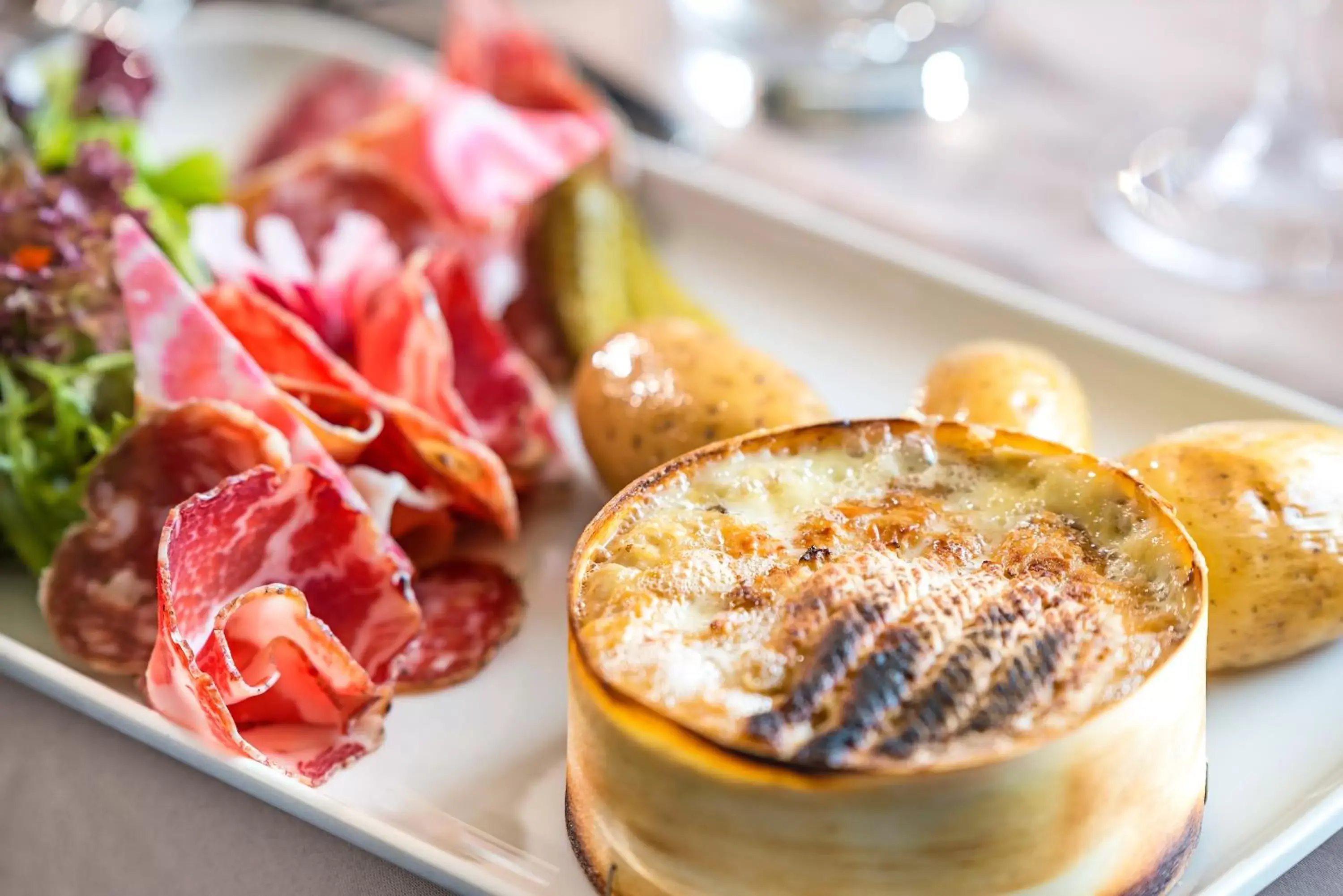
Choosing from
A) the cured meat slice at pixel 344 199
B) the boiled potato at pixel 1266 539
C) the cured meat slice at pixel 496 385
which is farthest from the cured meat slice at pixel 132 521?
the boiled potato at pixel 1266 539

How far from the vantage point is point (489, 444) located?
1.44m

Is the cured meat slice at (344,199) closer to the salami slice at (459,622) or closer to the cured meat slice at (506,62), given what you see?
the cured meat slice at (506,62)

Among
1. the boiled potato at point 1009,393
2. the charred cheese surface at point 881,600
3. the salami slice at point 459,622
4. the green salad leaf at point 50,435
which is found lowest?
the salami slice at point 459,622

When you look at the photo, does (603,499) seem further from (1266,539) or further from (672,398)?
(1266,539)

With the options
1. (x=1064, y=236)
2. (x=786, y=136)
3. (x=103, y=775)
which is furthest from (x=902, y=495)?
(x=786, y=136)

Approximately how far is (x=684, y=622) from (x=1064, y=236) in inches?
49.3

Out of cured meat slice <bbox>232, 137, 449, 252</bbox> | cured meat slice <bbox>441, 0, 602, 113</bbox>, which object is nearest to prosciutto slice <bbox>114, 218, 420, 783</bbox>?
cured meat slice <bbox>232, 137, 449, 252</bbox>

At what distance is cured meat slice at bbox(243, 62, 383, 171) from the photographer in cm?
199

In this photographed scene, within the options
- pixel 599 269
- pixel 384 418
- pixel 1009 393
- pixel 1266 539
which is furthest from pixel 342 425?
pixel 1266 539

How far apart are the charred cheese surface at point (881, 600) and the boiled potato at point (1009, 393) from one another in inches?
7.9

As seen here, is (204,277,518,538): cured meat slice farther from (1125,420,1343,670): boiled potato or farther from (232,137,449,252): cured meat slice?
(1125,420,1343,670): boiled potato

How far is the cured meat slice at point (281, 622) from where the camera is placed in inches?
41.8

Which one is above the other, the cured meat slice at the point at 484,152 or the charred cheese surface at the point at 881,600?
the charred cheese surface at the point at 881,600

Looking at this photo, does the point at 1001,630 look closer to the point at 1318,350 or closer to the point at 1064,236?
the point at 1318,350
